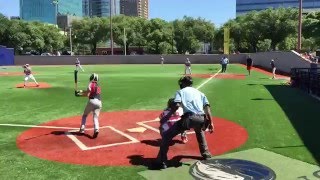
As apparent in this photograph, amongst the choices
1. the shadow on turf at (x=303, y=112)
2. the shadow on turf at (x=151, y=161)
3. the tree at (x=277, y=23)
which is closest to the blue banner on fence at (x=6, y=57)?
the tree at (x=277, y=23)

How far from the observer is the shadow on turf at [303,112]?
33.9ft

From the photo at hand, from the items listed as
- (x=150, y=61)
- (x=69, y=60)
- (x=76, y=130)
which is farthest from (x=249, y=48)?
(x=76, y=130)

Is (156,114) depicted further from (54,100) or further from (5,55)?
(5,55)

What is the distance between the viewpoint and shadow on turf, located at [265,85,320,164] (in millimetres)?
10329

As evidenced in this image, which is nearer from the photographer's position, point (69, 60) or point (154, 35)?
point (69, 60)

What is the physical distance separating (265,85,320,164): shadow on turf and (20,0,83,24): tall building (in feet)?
385

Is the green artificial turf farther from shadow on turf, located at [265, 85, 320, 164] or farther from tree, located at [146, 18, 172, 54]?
tree, located at [146, 18, 172, 54]

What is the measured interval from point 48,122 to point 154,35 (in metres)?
73.2

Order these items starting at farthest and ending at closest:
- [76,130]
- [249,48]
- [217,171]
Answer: [249,48]
[76,130]
[217,171]

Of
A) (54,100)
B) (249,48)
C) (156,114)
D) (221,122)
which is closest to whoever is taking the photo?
(221,122)

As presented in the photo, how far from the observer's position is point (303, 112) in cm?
1489

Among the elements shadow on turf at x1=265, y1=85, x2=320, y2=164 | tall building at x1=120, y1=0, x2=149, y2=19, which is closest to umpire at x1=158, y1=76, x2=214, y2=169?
shadow on turf at x1=265, y1=85, x2=320, y2=164

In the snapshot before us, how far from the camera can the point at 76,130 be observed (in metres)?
12.1

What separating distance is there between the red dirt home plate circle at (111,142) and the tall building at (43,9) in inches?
4830
